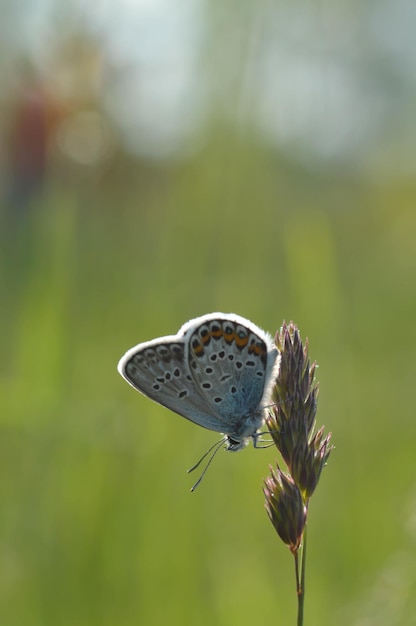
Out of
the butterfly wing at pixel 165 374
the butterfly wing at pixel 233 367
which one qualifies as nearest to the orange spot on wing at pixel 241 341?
the butterfly wing at pixel 233 367

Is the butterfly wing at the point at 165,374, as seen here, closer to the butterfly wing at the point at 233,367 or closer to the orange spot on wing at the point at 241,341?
the butterfly wing at the point at 233,367

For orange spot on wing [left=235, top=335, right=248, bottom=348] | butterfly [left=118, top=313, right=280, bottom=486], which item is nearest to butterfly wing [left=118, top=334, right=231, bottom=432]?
butterfly [left=118, top=313, right=280, bottom=486]

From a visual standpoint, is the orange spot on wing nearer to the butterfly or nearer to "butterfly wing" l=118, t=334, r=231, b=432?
the butterfly

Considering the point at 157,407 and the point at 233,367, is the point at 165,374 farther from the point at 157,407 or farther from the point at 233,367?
the point at 157,407

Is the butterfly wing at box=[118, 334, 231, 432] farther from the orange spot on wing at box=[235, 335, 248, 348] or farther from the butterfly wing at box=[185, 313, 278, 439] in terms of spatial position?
the orange spot on wing at box=[235, 335, 248, 348]

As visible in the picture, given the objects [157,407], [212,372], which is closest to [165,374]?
[212,372]

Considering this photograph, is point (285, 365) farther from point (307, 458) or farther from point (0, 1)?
point (0, 1)

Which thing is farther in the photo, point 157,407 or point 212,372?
point 157,407

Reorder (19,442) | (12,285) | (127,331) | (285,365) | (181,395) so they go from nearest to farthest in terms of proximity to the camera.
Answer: (285,365)
(181,395)
(19,442)
(127,331)
(12,285)

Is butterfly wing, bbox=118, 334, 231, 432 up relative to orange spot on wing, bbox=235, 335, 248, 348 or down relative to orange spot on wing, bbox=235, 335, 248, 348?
down

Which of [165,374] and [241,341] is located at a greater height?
[241,341]

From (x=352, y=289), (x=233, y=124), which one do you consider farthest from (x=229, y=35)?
(x=352, y=289)
